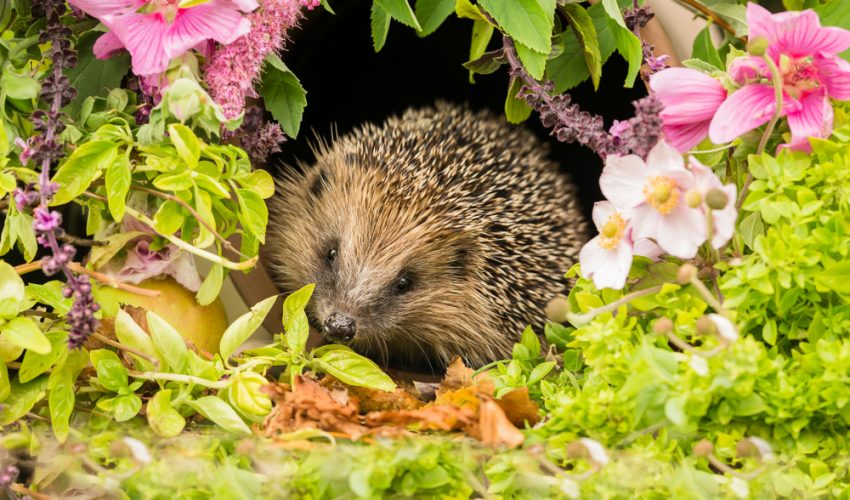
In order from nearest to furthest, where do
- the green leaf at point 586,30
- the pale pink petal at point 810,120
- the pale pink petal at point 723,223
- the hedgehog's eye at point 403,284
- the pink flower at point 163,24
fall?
the pale pink petal at point 723,223
the pale pink petal at point 810,120
the pink flower at point 163,24
the green leaf at point 586,30
the hedgehog's eye at point 403,284

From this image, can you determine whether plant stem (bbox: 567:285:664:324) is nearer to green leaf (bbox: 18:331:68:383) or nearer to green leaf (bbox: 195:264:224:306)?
green leaf (bbox: 195:264:224:306)

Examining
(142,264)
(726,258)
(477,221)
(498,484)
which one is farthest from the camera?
(477,221)

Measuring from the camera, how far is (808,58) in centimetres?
117

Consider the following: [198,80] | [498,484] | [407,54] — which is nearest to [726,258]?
[498,484]

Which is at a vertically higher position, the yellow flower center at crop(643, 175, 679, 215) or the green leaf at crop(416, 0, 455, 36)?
the green leaf at crop(416, 0, 455, 36)

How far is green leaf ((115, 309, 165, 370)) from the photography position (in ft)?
4.07

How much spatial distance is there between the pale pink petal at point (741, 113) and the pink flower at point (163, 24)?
65 cm

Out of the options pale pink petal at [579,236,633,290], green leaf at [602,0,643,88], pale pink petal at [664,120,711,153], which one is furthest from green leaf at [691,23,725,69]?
pale pink petal at [579,236,633,290]

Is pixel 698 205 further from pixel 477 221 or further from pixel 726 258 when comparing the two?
pixel 477 221

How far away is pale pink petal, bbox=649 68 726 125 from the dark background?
85 centimetres

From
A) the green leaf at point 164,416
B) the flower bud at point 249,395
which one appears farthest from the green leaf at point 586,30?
the green leaf at point 164,416

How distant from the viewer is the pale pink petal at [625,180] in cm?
111

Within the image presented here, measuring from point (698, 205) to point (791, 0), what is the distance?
0.66m

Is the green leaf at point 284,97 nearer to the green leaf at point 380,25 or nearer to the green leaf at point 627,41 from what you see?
the green leaf at point 380,25
